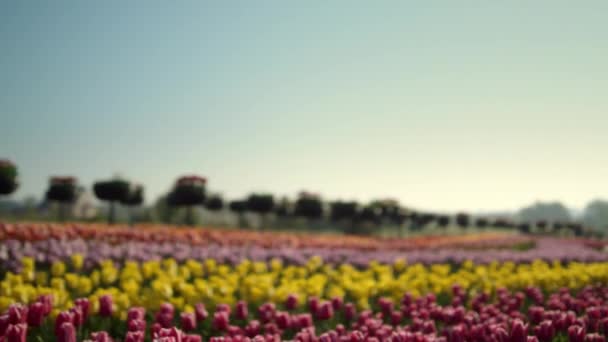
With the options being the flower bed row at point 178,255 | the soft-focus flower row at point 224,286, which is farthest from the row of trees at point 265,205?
the soft-focus flower row at point 224,286

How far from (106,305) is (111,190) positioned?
25.9 metres

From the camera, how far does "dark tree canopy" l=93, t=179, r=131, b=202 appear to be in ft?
95.9

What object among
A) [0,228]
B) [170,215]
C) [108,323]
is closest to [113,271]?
[108,323]

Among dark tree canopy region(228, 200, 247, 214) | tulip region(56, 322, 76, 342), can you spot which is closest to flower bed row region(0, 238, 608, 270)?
tulip region(56, 322, 76, 342)

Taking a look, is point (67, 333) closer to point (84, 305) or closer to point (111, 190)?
point (84, 305)

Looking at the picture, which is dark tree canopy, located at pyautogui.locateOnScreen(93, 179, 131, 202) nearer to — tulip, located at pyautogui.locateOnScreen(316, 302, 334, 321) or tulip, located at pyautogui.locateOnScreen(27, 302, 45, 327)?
tulip, located at pyautogui.locateOnScreen(316, 302, 334, 321)

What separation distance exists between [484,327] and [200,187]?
28.3m

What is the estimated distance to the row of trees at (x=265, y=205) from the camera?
91.4ft

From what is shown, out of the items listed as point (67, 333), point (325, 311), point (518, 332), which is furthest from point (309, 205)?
point (67, 333)

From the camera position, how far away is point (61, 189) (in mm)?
27422

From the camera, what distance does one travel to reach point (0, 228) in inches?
468

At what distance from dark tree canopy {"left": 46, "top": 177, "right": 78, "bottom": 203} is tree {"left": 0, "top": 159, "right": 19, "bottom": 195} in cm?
769

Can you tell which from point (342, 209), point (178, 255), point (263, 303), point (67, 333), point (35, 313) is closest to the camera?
point (67, 333)

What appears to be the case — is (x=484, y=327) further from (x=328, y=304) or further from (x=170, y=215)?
(x=170, y=215)
